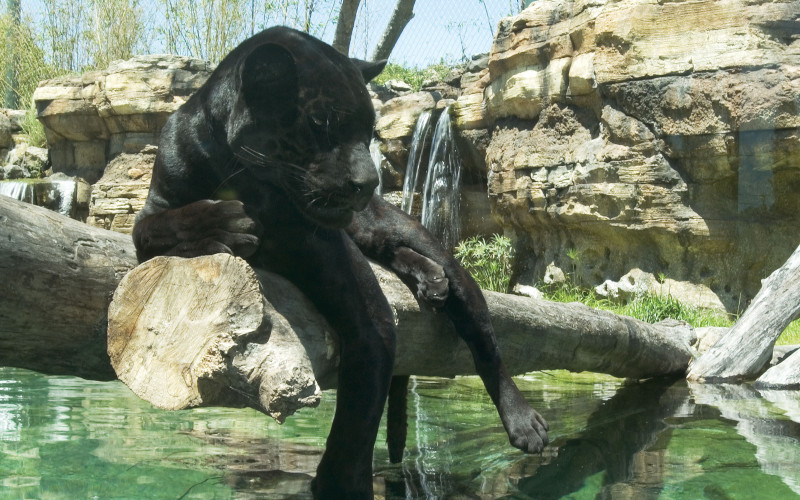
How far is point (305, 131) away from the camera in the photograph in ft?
8.29

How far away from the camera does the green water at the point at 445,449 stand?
326 cm

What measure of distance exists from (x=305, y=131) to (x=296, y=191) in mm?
199

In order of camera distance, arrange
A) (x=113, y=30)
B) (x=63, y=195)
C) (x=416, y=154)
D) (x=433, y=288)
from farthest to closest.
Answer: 1. (x=113, y=30)
2. (x=63, y=195)
3. (x=416, y=154)
4. (x=433, y=288)

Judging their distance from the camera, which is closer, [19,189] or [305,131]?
[305,131]

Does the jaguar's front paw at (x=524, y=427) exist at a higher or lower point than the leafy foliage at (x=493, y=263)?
lower

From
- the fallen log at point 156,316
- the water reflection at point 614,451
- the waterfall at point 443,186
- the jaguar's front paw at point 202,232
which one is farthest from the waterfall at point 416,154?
the jaguar's front paw at point 202,232

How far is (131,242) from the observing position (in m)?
2.63

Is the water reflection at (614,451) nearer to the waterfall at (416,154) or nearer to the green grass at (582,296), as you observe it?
the green grass at (582,296)

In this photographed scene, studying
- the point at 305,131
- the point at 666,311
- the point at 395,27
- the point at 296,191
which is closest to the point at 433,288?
the point at 296,191

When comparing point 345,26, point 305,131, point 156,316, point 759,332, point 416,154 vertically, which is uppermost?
point 345,26

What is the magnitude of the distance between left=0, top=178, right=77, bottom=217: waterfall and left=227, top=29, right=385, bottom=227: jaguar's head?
37.6ft

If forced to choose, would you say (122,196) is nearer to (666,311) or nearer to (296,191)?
(666,311)

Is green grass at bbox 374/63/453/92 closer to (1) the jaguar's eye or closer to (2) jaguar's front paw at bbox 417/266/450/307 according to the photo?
(2) jaguar's front paw at bbox 417/266/450/307

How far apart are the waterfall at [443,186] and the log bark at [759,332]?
18.2 feet
